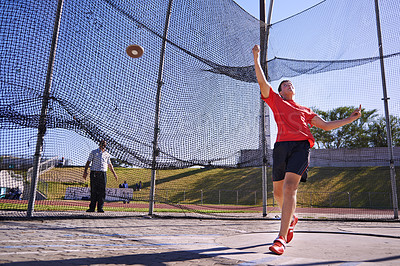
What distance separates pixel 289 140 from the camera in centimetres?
325

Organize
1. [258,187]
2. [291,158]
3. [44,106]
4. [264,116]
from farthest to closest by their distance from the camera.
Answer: [258,187], [264,116], [44,106], [291,158]

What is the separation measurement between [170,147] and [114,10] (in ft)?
8.26

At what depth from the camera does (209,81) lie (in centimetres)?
645

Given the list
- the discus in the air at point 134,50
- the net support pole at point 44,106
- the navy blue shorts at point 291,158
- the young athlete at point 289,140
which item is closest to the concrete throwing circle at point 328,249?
the young athlete at point 289,140

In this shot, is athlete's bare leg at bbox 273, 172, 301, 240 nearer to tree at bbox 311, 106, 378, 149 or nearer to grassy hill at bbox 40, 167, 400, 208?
grassy hill at bbox 40, 167, 400, 208

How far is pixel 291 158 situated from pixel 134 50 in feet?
10.7

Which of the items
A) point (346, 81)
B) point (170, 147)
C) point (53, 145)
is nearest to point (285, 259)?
point (170, 147)

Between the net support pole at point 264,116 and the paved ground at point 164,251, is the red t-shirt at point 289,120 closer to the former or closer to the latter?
the paved ground at point 164,251

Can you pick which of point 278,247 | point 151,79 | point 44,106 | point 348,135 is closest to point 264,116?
point 151,79

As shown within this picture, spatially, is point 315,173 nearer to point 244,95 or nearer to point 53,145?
point 244,95

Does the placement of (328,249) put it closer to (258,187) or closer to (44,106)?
(44,106)

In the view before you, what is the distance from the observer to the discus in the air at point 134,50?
502 cm

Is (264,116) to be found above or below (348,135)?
below

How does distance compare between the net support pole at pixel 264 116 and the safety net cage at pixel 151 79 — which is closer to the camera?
the safety net cage at pixel 151 79
